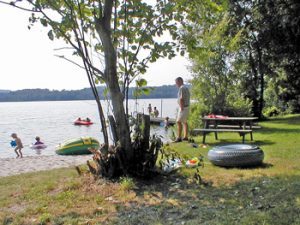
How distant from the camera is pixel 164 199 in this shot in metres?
4.55

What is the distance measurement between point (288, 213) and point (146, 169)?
8.02 feet

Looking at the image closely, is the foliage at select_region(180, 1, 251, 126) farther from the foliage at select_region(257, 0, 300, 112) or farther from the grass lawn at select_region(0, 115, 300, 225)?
the grass lawn at select_region(0, 115, 300, 225)

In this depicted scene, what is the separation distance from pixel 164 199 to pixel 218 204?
28.5 inches

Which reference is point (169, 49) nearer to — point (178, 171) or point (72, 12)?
point (72, 12)

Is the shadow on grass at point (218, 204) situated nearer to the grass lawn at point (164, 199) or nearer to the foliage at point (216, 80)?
the grass lawn at point (164, 199)

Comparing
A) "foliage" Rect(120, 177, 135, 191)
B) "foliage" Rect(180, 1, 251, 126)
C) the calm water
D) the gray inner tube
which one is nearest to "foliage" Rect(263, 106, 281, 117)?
the calm water

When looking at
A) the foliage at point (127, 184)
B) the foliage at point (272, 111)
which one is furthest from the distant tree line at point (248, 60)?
the foliage at point (127, 184)

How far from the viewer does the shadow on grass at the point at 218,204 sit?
146 inches

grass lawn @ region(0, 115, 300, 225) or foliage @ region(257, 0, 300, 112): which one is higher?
foliage @ region(257, 0, 300, 112)

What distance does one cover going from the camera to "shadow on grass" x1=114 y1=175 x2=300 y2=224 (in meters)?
3.70

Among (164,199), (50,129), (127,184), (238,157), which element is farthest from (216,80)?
(50,129)

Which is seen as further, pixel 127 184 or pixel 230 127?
pixel 230 127

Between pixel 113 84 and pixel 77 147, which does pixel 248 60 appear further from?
pixel 113 84

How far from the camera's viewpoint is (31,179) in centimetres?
656
